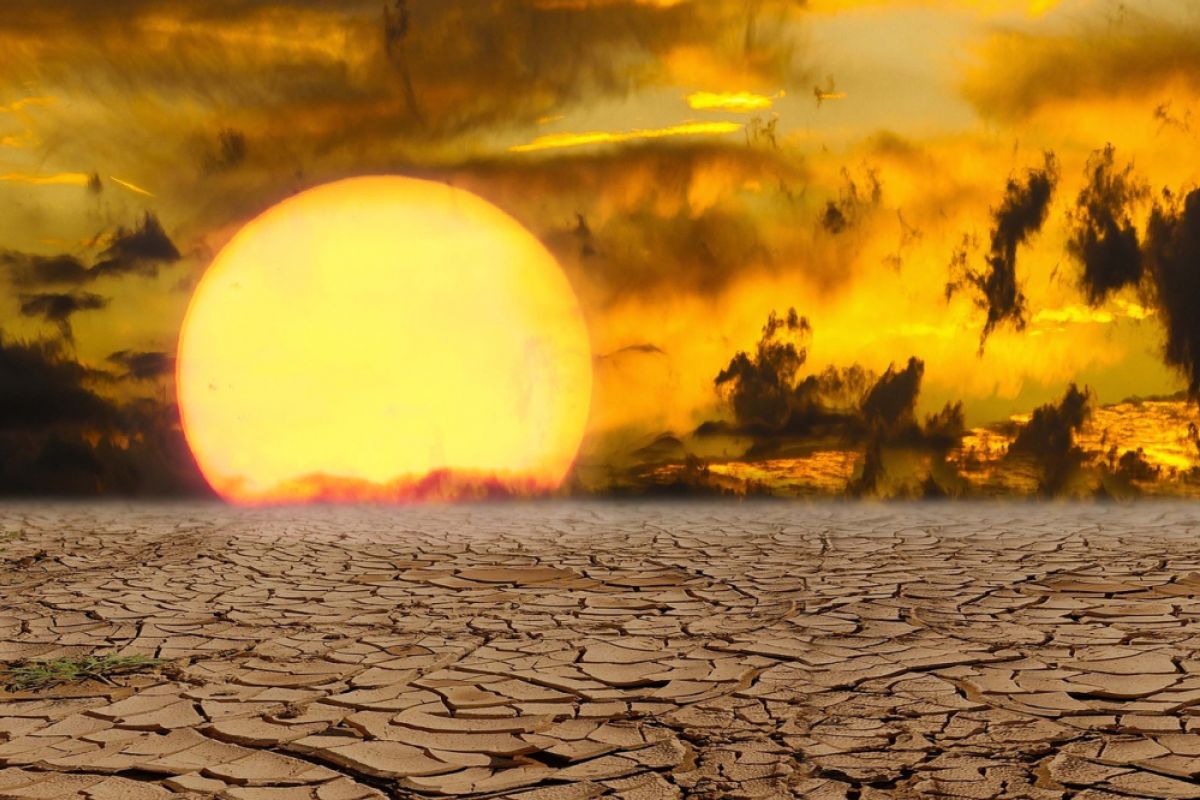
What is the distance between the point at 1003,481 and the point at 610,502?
272 centimetres

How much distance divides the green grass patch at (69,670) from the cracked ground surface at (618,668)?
8 cm

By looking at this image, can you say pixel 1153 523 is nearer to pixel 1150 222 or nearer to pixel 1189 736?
pixel 1150 222

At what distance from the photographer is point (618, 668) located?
320 cm

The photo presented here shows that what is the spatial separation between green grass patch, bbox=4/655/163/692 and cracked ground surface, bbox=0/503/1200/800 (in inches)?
3.1

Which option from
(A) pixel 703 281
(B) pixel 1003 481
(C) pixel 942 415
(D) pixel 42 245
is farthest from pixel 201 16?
(B) pixel 1003 481

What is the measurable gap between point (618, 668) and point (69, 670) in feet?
4.94

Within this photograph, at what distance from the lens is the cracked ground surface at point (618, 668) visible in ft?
7.65

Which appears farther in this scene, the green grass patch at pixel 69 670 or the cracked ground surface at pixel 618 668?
the green grass patch at pixel 69 670

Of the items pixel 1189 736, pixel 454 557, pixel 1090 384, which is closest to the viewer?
pixel 1189 736

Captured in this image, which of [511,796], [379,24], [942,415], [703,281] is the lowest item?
[511,796]

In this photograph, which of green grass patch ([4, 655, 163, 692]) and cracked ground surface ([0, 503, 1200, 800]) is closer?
cracked ground surface ([0, 503, 1200, 800])

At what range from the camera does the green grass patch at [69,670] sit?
3.10 meters

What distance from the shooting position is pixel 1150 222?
798cm

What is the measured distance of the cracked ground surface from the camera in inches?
91.8
